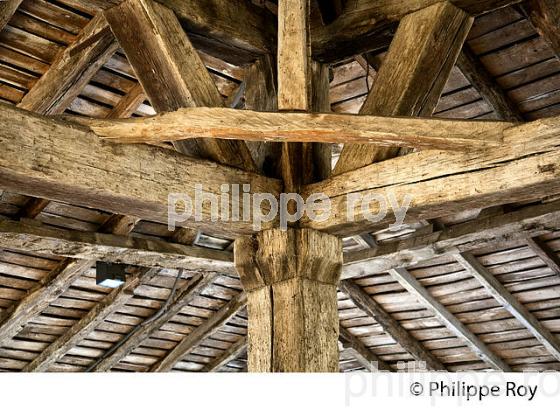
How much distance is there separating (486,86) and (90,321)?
3.46m

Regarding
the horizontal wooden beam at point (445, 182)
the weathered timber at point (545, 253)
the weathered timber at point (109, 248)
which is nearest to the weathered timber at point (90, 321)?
the weathered timber at point (109, 248)

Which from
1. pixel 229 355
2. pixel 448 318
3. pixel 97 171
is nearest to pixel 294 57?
pixel 97 171

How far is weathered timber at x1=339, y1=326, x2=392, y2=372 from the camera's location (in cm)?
718

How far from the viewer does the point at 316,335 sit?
2.74 m

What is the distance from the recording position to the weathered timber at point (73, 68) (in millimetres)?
3549

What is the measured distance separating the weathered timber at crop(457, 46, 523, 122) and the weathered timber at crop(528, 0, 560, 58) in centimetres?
54

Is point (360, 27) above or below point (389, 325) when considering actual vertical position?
below

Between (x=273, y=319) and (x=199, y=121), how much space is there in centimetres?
78

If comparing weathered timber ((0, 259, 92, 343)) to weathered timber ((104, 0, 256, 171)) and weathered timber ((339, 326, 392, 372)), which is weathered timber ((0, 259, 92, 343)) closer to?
weathered timber ((104, 0, 256, 171))

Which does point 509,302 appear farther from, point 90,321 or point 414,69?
point 414,69

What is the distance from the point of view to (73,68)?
3.65 meters

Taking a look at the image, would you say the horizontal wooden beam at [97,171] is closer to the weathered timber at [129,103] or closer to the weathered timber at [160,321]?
the weathered timber at [129,103]

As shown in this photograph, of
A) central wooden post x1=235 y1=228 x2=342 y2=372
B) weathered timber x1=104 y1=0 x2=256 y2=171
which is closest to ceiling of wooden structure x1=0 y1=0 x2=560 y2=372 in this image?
weathered timber x1=104 y1=0 x2=256 y2=171
